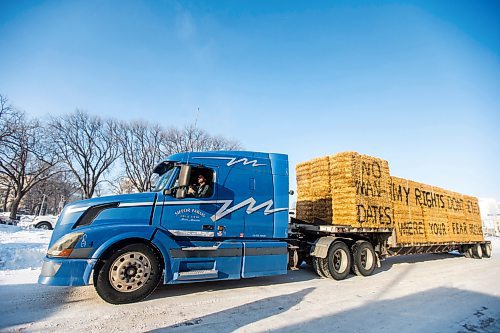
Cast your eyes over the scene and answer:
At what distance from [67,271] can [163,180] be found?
2529 mm

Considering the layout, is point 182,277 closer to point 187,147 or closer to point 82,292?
point 82,292

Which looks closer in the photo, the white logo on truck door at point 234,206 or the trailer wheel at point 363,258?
the white logo on truck door at point 234,206

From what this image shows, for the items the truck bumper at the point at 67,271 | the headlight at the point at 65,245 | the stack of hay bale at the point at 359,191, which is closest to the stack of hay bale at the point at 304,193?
the stack of hay bale at the point at 359,191

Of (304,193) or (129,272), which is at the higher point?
(304,193)

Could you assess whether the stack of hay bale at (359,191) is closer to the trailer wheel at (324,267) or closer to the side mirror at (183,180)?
the trailer wheel at (324,267)

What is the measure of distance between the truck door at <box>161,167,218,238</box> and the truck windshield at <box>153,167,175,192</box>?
45cm

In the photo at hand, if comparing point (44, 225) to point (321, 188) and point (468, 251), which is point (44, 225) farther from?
point (468, 251)

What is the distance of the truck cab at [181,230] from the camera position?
486 centimetres

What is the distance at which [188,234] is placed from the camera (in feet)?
19.0

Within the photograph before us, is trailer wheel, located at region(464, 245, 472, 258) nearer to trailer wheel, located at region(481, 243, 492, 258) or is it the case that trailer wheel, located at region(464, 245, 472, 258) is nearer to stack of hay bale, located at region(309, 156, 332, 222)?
trailer wheel, located at region(481, 243, 492, 258)

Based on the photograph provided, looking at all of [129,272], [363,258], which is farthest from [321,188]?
[129,272]

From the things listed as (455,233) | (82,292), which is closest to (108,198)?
(82,292)

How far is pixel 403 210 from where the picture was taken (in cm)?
981

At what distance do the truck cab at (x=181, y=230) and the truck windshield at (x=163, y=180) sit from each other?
46 millimetres
